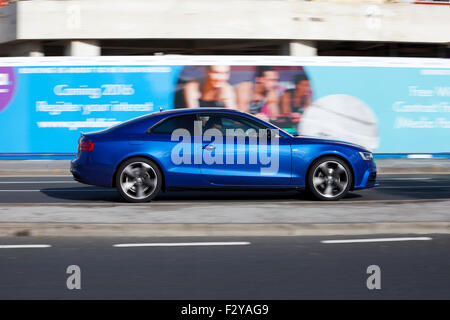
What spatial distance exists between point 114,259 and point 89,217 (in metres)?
1.99

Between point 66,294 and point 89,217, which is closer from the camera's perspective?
point 66,294

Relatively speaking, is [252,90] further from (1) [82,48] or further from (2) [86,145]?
(2) [86,145]

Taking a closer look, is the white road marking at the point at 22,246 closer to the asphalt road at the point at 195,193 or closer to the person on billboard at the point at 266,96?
the asphalt road at the point at 195,193

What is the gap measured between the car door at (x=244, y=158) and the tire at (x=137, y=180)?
28.4 inches

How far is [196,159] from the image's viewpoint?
10672mm

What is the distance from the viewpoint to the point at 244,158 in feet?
35.0

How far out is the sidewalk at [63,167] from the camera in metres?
17.9

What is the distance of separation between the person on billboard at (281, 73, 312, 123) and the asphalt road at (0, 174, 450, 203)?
5.48m

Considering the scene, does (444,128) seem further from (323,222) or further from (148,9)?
(323,222)

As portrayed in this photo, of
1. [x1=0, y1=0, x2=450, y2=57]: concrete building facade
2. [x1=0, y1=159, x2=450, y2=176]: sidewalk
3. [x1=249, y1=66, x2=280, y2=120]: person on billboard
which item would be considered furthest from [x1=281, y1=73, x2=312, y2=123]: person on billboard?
[x1=0, y1=0, x2=450, y2=57]: concrete building facade

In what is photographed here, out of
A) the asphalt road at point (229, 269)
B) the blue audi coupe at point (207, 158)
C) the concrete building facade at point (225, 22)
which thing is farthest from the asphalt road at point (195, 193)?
the concrete building facade at point (225, 22)

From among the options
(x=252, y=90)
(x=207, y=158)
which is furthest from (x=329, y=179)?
(x=252, y=90)

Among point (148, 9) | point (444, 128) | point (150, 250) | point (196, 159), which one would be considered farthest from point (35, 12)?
point (150, 250)

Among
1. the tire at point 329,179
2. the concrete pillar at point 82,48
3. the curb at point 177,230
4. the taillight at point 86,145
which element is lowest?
the curb at point 177,230
